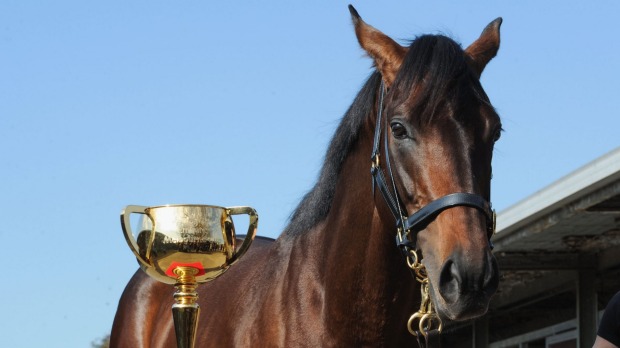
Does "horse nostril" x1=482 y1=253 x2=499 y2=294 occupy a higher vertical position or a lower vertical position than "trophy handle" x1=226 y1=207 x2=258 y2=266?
lower

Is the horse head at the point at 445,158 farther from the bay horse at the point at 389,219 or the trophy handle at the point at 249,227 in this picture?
the trophy handle at the point at 249,227

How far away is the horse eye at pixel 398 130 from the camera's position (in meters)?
3.68

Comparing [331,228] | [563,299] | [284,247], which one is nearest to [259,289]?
[284,247]

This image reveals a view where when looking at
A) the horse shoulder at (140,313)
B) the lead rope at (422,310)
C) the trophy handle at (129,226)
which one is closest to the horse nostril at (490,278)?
the lead rope at (422,310)

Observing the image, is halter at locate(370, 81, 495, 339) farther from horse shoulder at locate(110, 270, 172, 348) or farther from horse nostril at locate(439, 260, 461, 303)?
horse shoulder at locate(110, 270, 172, 348)

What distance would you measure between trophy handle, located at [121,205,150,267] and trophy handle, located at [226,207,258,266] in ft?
1.02

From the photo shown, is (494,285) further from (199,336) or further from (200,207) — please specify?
(199,336)

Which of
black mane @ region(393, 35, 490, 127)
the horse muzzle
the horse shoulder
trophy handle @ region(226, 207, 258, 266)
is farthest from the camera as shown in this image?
the horse shoulder

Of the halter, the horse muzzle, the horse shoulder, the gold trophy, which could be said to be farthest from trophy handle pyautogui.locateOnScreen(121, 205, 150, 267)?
the horse shoulder

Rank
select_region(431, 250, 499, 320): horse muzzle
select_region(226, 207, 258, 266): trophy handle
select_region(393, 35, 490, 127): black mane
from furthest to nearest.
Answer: select_region(226, 207, 258, 266): trophy handle < select_region(393, 35, 490, 127): black mane < select_region(431, 250, 499, 320): horse muzzle

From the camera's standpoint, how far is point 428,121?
11.9 ft

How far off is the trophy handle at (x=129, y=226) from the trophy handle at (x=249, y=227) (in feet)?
1.02

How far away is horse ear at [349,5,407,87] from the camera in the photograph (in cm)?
394

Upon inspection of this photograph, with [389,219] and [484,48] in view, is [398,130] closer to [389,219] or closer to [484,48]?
[389,219]
